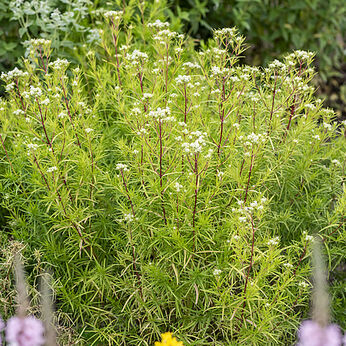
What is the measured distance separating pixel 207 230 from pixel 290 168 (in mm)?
730

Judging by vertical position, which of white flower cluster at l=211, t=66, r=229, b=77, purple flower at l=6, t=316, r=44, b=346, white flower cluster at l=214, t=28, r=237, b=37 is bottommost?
purple flower at l=6, t=316, r=44, b=346

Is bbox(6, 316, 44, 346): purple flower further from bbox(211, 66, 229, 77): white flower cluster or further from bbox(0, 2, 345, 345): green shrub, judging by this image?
bbox(211, 66, 229, 77): white flower cluster

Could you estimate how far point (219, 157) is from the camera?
268cm

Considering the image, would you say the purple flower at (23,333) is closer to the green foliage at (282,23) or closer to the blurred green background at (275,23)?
the blurred green background at (275,23)

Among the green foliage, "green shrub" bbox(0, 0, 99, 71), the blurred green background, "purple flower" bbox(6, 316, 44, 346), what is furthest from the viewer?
the green foliage

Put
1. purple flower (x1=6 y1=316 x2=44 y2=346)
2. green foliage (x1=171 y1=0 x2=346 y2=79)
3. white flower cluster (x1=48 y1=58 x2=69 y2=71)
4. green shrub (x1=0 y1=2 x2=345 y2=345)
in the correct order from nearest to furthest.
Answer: purple flower (x1=6 y1=316 x2=44 y2=346) → green shrub (x1=0 y1=2 x2=345 y2=345) → white flower cluster (x1=48 y1=58 x2=69 y2=71) → green foliage (x1=171 y1=0 x2=346 y2=79)

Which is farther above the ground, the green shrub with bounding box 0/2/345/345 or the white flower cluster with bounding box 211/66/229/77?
the white flower cluster with bounding box 211/66/229/77

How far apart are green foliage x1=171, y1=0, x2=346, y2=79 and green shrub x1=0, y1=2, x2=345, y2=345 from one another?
9.15 ft

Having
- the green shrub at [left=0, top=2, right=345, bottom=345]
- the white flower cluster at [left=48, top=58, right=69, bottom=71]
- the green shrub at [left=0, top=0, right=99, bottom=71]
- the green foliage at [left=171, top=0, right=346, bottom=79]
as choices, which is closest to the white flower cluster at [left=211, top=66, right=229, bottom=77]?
the green shrub at [left=0, top=2, right=345, bottom=345]

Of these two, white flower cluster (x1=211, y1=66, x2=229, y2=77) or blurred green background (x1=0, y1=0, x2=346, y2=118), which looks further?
blurred green background (x1=0, y1=0, x2=346, y2=118)

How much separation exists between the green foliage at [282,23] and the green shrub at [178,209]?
2.79m

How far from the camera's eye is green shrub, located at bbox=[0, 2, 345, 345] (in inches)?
95.7

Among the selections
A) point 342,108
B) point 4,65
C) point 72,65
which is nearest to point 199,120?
point 72,65

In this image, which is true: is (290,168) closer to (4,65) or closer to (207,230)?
(207,230)
